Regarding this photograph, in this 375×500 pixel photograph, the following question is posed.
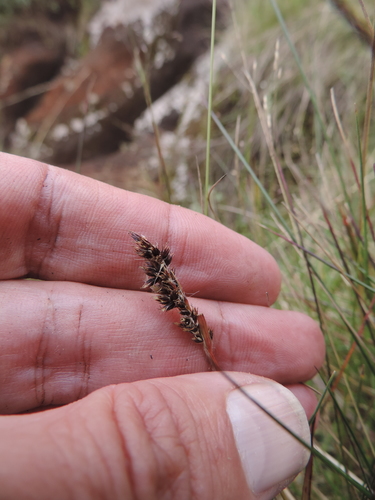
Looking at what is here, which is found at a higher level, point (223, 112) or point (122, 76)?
point (122, 76)

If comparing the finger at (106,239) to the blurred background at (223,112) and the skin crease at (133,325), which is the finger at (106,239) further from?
the blurred background at (223,112)

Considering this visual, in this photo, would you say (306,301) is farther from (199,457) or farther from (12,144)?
(12,144)

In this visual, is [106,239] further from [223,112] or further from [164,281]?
[223,112]

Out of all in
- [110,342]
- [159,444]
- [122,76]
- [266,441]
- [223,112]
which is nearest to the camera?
[159,444]


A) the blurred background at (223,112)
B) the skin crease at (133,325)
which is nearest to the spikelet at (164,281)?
the skin crease at (133,325)

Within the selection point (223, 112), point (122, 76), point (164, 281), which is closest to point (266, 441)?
point (164, 281)

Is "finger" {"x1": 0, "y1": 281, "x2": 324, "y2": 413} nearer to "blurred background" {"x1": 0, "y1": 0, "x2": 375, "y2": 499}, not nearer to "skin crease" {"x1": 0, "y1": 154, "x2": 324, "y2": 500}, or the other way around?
"skin crease" {"x1": 0, "y1": 154, "x2": 324, "y2": 500}

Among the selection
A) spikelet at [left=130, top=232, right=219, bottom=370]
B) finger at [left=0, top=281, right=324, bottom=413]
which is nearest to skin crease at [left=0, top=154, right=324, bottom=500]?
finger at [left=0, top=281, right=324, bottom=413]
